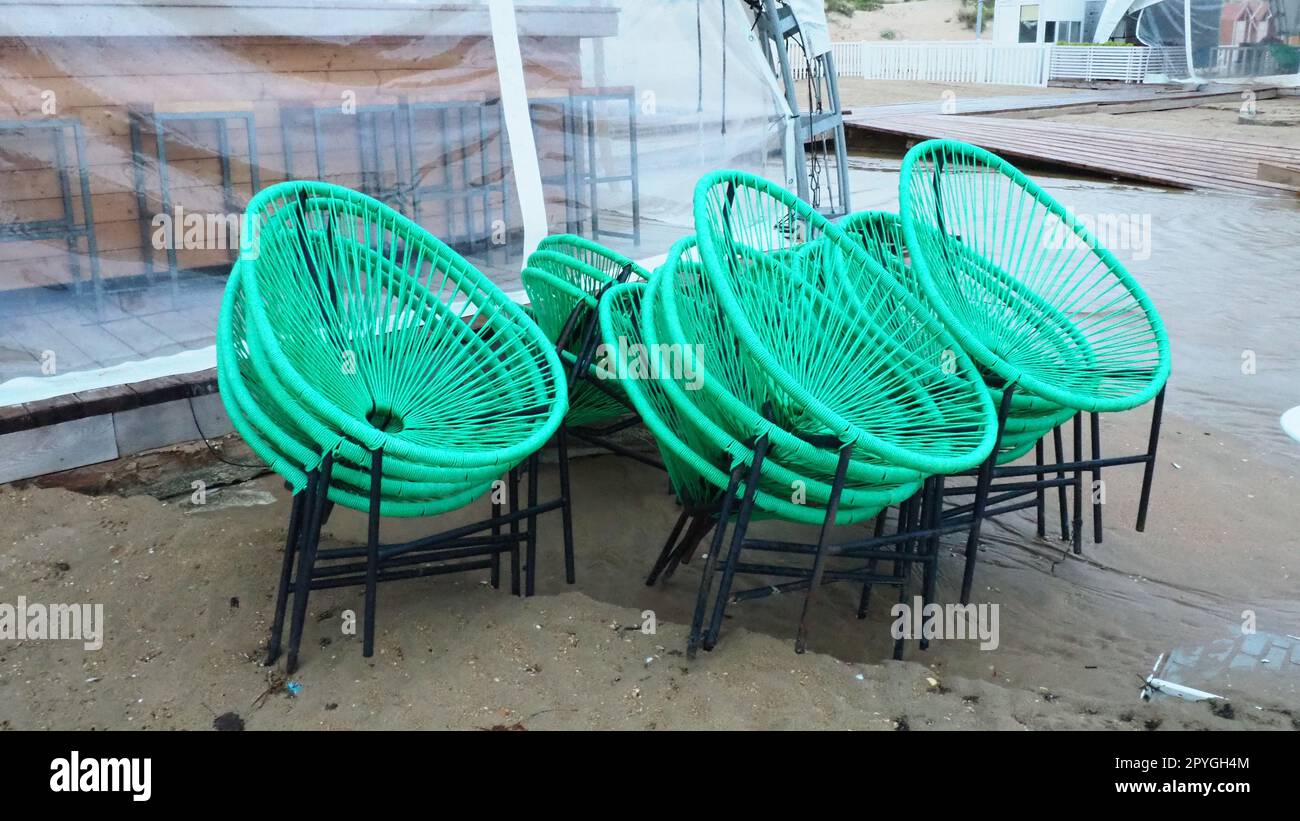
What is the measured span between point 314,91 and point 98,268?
3.56ft

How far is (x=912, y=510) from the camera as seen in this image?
11.4ft

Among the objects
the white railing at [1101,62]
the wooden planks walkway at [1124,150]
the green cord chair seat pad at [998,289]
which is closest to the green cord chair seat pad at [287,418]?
the green cord chair seat pad at [998,289]

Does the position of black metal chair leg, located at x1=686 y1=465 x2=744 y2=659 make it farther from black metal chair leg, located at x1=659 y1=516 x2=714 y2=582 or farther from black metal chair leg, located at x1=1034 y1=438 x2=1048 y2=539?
black metal chair leg, located at x1=1034 y1=438 x2=1048 y2=539

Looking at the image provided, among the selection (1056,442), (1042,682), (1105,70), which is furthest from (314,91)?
(1105,70)

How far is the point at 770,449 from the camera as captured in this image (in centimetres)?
→ 298

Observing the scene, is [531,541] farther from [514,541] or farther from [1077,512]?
[1077,512]

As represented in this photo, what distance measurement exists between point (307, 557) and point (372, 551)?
0.15 metres

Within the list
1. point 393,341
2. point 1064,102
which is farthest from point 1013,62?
point 393,341

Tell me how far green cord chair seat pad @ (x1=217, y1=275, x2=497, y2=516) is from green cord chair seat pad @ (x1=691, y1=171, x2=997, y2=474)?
2.68ft

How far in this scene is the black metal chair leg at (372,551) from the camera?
104 inches

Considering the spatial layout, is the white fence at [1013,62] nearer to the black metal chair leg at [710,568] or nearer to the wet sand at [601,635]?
the wet sand at [601,635]

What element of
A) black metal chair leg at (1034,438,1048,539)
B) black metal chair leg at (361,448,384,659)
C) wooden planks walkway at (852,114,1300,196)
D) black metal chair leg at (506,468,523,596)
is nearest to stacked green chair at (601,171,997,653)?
black metal chair leg at (506,468,523,596)

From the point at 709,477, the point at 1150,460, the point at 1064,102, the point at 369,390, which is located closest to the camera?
the point at 709,477
